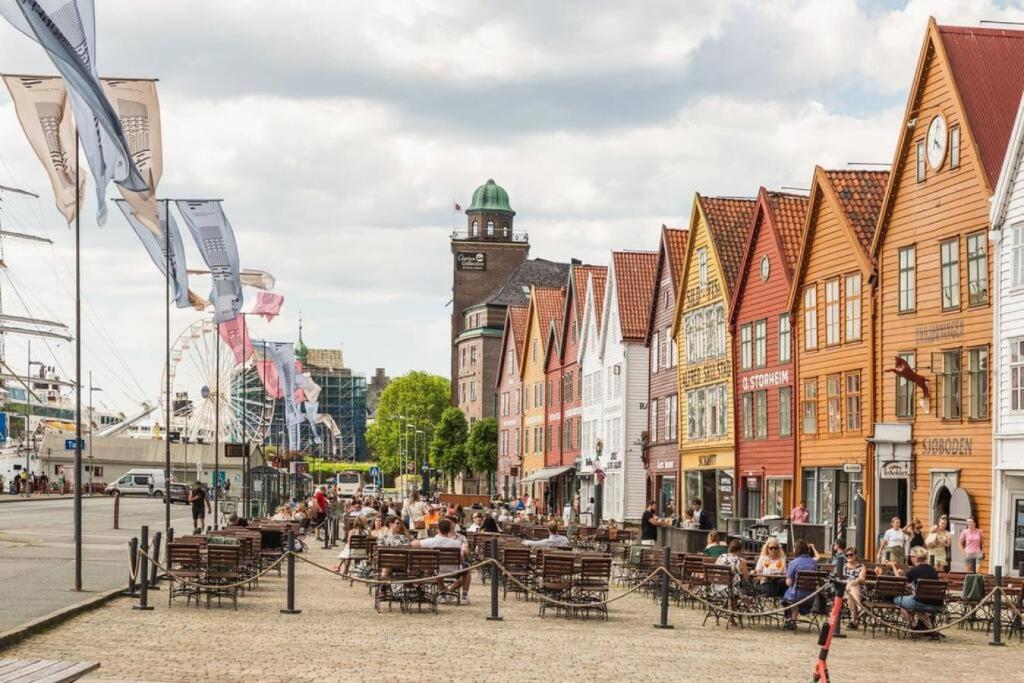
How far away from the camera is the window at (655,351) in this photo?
6838 centimetres

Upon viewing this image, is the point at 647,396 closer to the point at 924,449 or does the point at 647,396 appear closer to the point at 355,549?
the point at 924,449

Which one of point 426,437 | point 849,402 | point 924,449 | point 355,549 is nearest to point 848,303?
point 849,402

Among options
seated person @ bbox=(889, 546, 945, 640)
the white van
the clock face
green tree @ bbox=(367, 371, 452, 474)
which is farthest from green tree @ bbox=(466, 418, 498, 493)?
seated person @ bbox=(889, 546, 945, 640)

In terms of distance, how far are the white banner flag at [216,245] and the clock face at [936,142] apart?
57.7 feet

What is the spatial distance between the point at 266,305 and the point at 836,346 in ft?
84.4

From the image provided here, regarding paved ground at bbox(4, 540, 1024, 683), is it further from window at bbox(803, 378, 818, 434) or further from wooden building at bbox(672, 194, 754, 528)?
wooden building at bbox(672, 194, 754, 528)

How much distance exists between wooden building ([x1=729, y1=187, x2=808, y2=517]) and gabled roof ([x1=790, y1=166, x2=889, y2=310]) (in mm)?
1343

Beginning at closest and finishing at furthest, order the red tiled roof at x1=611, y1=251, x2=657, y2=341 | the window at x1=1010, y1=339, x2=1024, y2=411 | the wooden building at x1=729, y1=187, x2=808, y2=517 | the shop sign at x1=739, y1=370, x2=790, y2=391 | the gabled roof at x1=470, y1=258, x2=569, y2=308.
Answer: the window at x1=1010, y1=339, x2=1024, y2=411 < the wooden building at x1=729, y1=187, x2=808, y2=517 < the shop sign at x1=739, y1=370, x2=790, y2=391 < the red tiled roof at x1=611, y1=251, x2=657, y2=341 < the gabled roof at x1=470, y1=258, x2=569, y2=308

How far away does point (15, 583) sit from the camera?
26.2 metres

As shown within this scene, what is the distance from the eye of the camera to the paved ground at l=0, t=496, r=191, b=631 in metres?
22.8

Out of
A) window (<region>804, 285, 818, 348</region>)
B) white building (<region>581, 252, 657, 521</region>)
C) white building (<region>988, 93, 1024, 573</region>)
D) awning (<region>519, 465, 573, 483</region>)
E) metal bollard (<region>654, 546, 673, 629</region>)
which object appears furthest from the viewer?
awning (<region>519, 465, 573, 483</region>)

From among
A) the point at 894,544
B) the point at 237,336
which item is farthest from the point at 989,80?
the point at 237,336

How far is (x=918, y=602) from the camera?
79.2ft

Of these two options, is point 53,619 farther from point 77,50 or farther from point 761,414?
point 761,414
